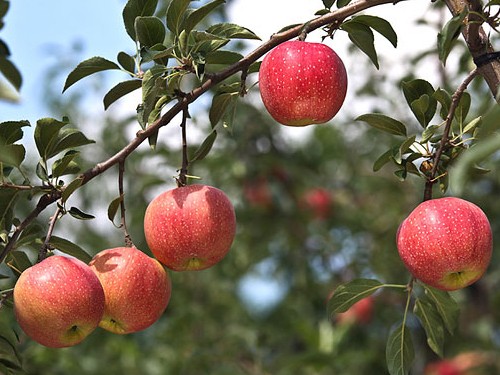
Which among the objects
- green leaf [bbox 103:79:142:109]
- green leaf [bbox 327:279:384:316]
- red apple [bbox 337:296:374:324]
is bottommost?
red apple [bbox 337:296:374:324]

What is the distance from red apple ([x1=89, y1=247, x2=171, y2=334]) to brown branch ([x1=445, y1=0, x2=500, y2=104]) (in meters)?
0.68

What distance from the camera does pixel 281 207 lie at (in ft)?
13.7

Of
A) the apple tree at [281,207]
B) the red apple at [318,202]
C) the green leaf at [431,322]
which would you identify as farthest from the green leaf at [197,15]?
the red apple at [318,202]

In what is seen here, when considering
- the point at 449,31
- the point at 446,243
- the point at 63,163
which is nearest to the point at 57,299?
the point at 63,163

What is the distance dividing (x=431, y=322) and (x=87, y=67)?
0.81 meters

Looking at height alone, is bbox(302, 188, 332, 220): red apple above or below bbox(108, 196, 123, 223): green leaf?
below

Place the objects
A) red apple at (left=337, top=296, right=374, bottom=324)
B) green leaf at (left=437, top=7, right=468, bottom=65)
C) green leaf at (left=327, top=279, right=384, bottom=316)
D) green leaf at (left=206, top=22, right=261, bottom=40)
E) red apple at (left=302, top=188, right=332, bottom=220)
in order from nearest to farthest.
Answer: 1. green leaf at (left=437, top=7, right=468, bottom=65)
2. green leaf at (left=206, top=22, right=261, bottom=40)
3. green leaf at (left=327, top=279, right=384, bottom=316)
4. red apple at (left=337, top=296, right=374, bottom=324)
5. red apple at (left=302, top=188, right=332, bottom=220)

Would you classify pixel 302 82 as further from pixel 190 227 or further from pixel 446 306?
pixel 446 306

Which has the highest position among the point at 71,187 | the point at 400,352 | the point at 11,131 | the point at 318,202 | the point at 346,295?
the point at 11,131

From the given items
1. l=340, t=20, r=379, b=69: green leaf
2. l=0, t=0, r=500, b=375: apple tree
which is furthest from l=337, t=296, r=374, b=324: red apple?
l=340, t=20, r=379, b=69: green leaf

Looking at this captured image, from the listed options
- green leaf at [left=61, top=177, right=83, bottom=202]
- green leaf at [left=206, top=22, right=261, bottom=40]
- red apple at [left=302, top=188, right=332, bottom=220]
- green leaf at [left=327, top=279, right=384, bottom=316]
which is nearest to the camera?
green leaf at [left=61, top=177, right=83, bottom=202]

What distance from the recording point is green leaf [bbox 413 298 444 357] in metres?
1.56

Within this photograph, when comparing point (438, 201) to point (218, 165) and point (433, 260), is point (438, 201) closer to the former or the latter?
point (433, 260)

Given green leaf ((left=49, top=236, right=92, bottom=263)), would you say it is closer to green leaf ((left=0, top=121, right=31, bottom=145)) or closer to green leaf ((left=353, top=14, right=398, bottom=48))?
green leaf ((left=0, top=121, right=31, bottom=145))
